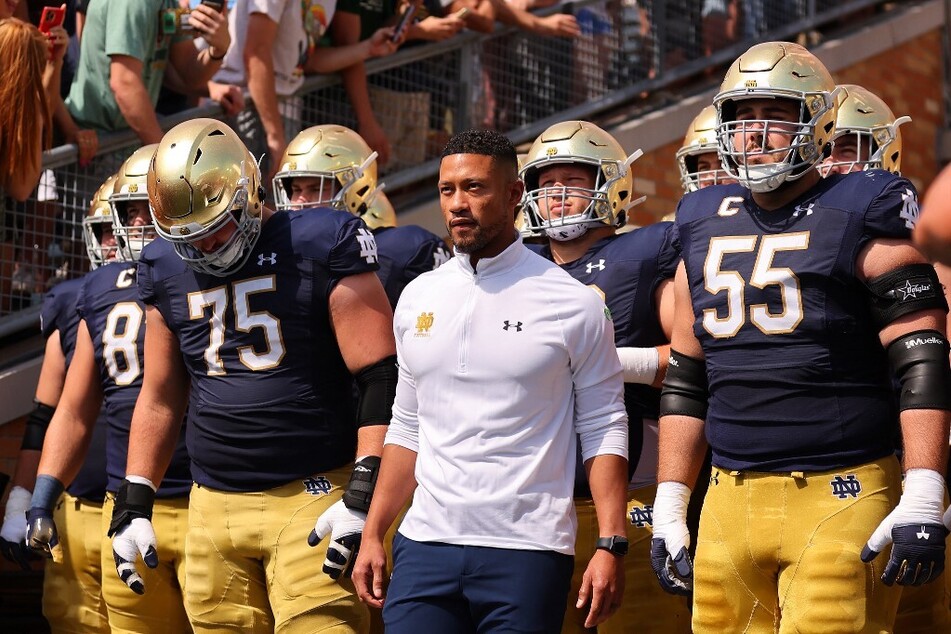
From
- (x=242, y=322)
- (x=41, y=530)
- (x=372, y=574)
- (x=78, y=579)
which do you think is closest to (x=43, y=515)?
(x=41, y=530)

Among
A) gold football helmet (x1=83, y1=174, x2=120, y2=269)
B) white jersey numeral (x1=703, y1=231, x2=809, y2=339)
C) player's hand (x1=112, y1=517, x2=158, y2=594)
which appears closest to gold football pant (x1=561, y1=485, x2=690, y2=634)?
white jersey numeral (x1=703, y1=231, x2=809, y2=339)

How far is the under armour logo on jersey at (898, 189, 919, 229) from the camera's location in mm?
3836

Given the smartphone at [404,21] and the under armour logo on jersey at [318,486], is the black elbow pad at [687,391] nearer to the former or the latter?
the under armour logo on jersey at [318,486]

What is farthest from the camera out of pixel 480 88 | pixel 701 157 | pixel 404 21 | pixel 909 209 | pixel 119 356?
pixel 480 88

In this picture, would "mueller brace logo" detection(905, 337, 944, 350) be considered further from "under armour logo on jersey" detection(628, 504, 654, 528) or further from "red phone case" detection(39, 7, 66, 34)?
"red phone case" detection(39, 7, 66, 34)

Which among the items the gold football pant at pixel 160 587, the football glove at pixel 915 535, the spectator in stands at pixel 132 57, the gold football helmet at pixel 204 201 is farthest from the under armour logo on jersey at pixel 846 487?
the spectator in stands at pixel 132 57

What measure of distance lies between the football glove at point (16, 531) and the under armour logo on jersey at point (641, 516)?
2532mm

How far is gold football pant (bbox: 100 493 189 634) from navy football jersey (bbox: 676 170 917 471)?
213cm

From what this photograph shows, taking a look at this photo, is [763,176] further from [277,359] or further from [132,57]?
[132,57]

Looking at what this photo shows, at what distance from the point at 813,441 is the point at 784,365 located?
0.69 ft

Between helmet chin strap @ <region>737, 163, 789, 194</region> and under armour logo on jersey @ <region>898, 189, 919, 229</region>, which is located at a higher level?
helmet chin strap @ <region>737, 163, 789, 194</region>

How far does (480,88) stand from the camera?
862 centimetres

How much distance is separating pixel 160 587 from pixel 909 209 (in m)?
2.87

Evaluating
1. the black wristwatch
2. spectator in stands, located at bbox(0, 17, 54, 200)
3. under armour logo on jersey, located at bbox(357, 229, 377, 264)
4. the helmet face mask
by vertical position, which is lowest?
the black wristwatch
